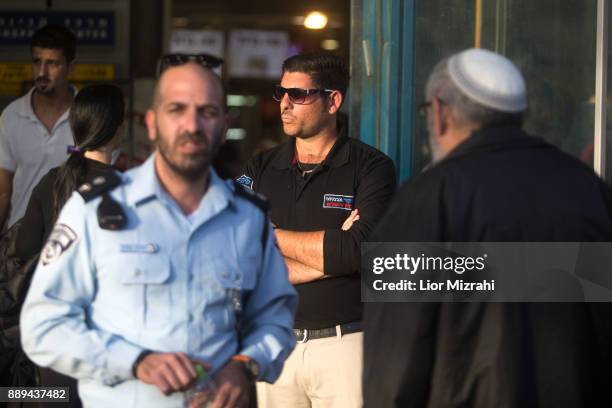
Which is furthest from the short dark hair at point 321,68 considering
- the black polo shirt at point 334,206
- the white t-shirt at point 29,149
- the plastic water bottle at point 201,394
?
the plastic water bottle at point 201,394

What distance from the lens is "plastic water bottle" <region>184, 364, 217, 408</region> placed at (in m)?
3.17

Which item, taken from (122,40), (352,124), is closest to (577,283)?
(352,124)

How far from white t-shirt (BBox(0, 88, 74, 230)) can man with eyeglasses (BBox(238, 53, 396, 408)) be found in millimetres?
1687

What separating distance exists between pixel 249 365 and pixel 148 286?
1.36 feet

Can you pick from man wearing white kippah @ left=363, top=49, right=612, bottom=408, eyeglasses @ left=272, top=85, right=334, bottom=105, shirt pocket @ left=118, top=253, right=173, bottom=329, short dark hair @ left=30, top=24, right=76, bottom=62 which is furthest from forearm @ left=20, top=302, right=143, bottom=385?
short dark hair @ left=30, top=24, right=76, bottom=62

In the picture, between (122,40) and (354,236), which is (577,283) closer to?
(354,236)

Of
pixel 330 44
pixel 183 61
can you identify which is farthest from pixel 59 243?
pixel 330 44

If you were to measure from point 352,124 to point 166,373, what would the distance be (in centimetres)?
339

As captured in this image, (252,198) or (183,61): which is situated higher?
(183,61)

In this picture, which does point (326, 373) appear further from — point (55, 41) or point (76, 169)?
point (55, 41)

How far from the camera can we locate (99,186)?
10.6 feet

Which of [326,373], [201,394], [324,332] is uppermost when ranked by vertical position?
[201,394]

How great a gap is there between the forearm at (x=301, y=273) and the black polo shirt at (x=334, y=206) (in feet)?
0.13

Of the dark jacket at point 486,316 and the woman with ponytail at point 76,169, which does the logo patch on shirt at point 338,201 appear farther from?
the dark jacket at point 486,316
